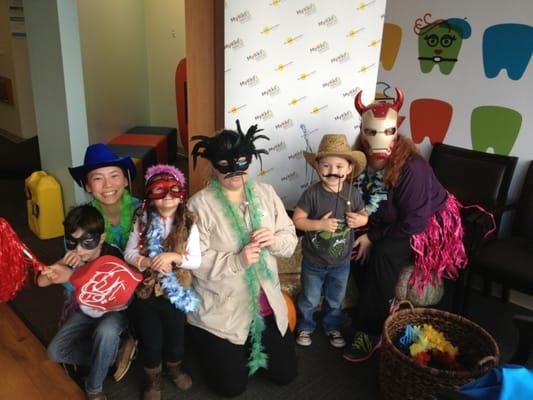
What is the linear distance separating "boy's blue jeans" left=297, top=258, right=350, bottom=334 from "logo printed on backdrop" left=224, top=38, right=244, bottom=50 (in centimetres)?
128

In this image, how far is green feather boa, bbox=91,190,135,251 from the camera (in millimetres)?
2051

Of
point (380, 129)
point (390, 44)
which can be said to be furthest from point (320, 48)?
point (390, 44)

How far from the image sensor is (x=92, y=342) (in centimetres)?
197

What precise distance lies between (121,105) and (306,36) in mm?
3402

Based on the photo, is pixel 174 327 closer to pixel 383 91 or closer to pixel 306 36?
pixel 306 36

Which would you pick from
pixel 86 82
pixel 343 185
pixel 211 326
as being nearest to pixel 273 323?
pixel 211 326

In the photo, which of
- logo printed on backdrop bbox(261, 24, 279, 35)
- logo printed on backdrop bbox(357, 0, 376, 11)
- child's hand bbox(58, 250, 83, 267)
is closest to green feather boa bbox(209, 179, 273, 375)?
child's hand bbox(58, 250, 83, 267)

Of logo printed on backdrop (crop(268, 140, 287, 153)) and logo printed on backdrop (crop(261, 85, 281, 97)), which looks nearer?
logo printed on backdrop (crop(261, 85, 281, 97))

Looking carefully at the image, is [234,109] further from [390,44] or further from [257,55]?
[390,44]

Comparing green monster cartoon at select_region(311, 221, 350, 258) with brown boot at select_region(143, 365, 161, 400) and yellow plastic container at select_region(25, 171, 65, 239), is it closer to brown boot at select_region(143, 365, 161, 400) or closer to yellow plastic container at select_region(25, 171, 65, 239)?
brown boot at select_region(143, 365, 161, 400)

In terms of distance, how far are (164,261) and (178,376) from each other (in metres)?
0.64

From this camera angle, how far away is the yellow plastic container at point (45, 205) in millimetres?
3500

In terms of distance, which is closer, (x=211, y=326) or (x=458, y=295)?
(x=211, y=326)

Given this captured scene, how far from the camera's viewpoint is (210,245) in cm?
201
